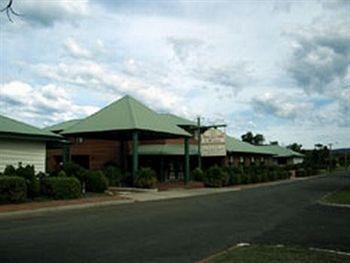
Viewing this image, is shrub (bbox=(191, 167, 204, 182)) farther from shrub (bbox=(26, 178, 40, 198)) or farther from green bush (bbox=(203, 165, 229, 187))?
shrub (bbox=(26, 178, 40, 198))

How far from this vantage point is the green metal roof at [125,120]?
3953cm

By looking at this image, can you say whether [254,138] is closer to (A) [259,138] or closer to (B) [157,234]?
(A) [259,138]

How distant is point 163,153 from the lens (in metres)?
51.7

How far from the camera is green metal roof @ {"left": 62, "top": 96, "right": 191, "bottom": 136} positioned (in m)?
39.5

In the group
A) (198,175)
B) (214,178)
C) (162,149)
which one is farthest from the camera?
(162,149)

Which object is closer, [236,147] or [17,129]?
[17,129]

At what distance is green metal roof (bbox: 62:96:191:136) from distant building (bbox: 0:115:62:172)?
788 cm

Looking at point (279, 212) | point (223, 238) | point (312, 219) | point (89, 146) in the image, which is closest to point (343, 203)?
point (279, 212)

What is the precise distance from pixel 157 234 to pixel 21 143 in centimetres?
1790

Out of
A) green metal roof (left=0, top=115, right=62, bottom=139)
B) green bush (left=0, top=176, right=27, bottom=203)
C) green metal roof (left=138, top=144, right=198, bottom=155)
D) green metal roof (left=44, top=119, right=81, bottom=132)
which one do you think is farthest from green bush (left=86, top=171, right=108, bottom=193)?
green metal roof (left=44, top=119, right=81, bottom=132)

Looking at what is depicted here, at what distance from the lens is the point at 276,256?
10.1 m

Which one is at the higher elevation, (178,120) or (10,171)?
(178,120)

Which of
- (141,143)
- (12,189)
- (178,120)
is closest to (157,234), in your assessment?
(12,189)

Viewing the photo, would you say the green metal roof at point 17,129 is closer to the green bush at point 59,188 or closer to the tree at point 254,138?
the green bush at point 59,188
